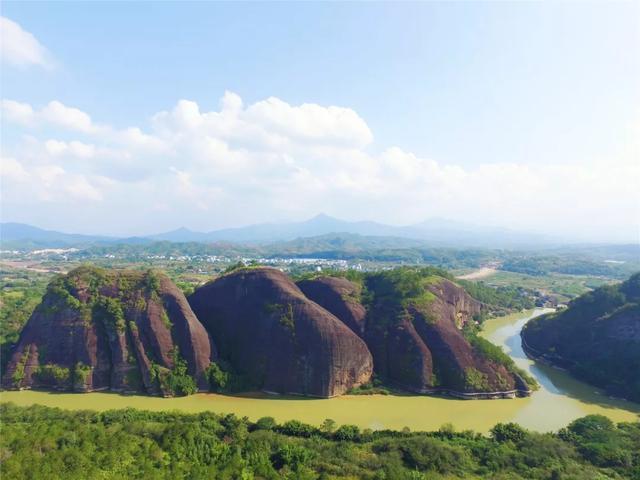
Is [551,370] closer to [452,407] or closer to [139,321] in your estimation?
[452,407]

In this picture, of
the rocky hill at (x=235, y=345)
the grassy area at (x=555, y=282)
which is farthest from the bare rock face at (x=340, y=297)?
the grassy area at (x=555, y=282)

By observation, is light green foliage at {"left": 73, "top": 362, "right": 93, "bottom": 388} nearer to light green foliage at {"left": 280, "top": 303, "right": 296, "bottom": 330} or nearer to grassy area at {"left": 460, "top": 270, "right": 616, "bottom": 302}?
light green foliage at {"left": 280, "top": 303, "right": 296, "bottom": 330}

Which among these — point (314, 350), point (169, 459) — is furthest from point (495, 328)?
point (169, 459)

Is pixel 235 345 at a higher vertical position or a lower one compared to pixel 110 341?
lower

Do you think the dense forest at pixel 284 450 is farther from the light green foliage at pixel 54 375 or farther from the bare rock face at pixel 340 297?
the bare rock face at pixel 340 297

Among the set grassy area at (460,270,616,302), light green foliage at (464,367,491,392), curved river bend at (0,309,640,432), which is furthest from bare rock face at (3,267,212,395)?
grassy area at (460,270,616,302)

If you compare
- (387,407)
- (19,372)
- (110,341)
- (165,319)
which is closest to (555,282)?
(387,407)

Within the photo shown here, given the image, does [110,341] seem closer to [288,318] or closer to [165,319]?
[165,319]
